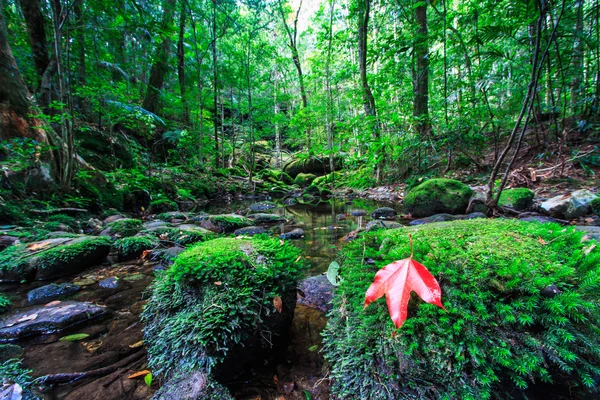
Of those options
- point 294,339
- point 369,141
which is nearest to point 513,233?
point 294,339

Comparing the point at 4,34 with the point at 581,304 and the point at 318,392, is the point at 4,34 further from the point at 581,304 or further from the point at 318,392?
the point at 581,304

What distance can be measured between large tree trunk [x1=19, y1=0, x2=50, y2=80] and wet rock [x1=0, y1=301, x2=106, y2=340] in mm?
7375

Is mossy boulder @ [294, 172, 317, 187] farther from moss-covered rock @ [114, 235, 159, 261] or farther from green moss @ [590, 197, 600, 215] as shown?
green moss @ [590, 197, 600, 215]

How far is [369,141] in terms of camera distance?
8516 mm

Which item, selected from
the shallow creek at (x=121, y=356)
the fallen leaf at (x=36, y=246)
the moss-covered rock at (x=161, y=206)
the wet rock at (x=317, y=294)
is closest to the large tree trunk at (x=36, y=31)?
the moss-covered rock at (x=161, y=206)

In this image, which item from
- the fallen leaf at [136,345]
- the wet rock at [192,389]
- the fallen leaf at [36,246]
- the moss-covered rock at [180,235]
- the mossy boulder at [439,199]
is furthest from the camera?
the mossy boulder at [439,199]

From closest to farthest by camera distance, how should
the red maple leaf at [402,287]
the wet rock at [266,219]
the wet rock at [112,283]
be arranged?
the red maple leaf at [402,287], the wet rock at [112,283], the wet rock at [266,219]

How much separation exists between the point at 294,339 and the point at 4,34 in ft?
27.1

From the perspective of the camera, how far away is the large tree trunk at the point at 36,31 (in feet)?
20.0

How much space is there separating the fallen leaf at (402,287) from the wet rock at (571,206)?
5353mm

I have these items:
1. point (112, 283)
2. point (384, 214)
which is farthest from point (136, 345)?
point (384, 214)

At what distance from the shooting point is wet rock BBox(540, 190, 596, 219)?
13.7 feet

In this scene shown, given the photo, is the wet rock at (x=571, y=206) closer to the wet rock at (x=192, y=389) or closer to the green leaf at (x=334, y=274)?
the green leaf at (x=334, y=274)

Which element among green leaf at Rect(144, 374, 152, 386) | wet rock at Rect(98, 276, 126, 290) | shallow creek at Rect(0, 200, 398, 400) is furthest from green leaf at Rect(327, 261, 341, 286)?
wet rock at Rect(98, 276, 126, 290)
